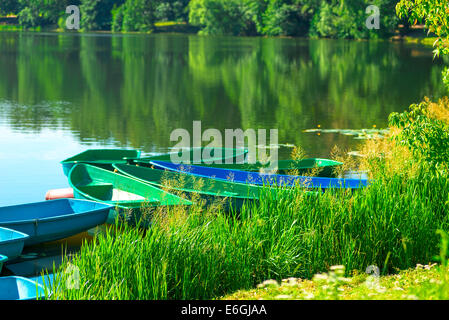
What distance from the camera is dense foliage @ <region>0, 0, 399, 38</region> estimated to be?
74.8 m

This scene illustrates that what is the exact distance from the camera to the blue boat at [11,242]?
9000 millimetres

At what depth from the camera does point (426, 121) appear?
31.8ft

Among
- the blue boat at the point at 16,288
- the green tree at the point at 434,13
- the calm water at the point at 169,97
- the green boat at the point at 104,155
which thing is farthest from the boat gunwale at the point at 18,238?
the green tree at the point at 434,13

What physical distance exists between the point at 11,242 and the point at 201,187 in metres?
3.71

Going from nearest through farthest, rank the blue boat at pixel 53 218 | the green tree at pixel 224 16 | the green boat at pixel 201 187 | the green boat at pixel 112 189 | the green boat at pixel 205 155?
the blue boat at pixel 53 218
the green boat at pixel 201 187
the green boat at pixel 112 189
the green boat at pixel 205 155
the green tree at pixel 224 16

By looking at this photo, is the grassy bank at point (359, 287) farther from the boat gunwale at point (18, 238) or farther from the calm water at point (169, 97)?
the calm water at point (169, 97)

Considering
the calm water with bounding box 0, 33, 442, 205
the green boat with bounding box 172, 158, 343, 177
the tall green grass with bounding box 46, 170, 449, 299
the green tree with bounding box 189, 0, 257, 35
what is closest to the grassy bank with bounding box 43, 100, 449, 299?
the tall green grass with bounding box 46, 170, 449, 299

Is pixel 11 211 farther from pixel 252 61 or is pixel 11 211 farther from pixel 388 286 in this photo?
pixel 252 61

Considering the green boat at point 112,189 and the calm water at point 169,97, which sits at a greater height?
the calm water at point 169,97

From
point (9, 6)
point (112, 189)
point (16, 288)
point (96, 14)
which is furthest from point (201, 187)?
point (9, 6)

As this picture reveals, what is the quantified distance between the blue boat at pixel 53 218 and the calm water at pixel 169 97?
102 inches

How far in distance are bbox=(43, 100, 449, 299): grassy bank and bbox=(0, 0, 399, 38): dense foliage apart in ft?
207

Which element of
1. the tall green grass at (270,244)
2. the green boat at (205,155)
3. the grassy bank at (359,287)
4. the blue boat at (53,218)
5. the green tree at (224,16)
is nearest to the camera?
the grassy bank at (359,287)

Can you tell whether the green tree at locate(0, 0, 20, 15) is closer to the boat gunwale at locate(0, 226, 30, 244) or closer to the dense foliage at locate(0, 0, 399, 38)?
the dense foliage at locate(0, 0, 399, 38)
